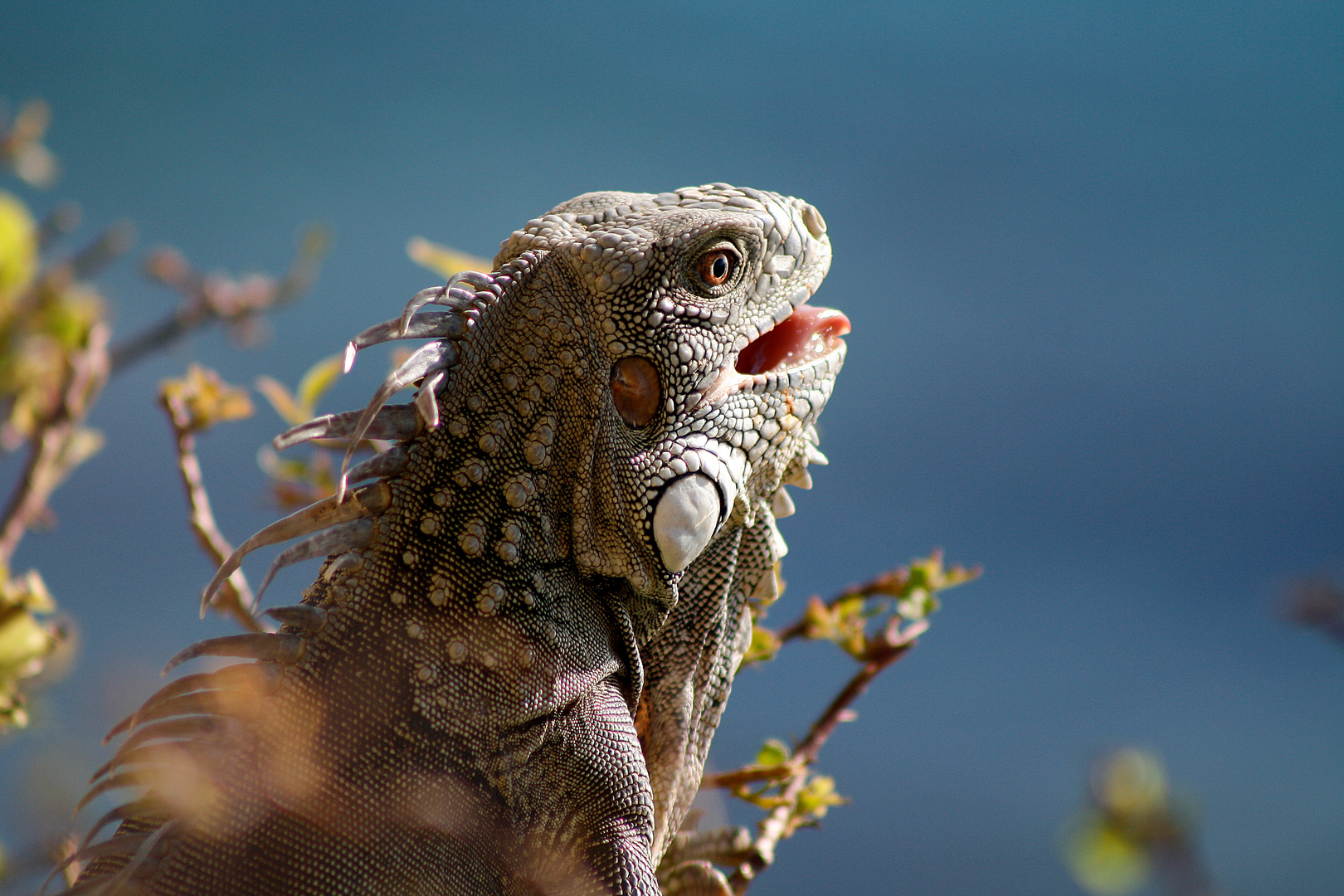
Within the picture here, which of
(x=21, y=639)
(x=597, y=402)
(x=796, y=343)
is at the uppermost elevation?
(x=796, y=343)

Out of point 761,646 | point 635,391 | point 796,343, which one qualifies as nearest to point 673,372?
point 635,391

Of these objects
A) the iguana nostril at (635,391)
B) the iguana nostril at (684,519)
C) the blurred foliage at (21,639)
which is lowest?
the blurred foliage at (21,639)

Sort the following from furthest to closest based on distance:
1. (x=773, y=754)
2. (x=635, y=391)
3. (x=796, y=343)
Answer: (x=773, y=754), (x=796, y=343), (x=635, y=391)

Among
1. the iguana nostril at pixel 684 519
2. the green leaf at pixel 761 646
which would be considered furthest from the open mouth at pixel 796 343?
the green leaf at pixel 761 646

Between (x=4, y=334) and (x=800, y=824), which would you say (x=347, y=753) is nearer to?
(x=800, y=824)

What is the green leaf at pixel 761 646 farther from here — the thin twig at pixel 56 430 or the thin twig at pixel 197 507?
the thin twig at pixel 56 430

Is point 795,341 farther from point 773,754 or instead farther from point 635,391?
point 773,754

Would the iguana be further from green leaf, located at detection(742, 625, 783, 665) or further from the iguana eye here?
green leaf, located at detection(742, 625, 783, 665)
